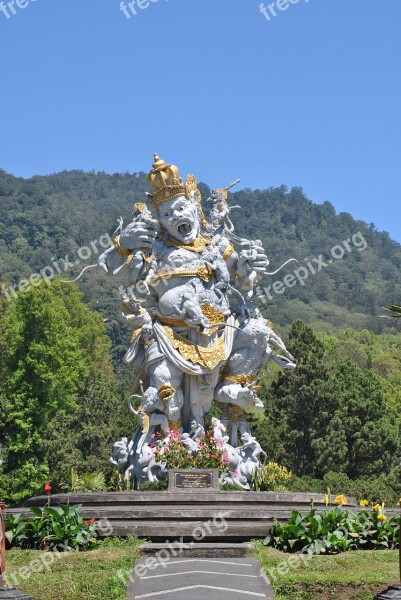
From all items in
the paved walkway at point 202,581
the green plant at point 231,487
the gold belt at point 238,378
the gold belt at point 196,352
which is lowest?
the paved walkway at point 202,581

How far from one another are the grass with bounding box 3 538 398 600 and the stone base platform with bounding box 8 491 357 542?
870mm

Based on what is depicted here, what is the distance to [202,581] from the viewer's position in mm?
14742

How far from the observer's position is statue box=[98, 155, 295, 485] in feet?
79.5

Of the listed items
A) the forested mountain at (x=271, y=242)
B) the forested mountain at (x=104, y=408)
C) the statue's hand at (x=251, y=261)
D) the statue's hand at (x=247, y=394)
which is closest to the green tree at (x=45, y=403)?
the forested mountain at (x=104, y=408)

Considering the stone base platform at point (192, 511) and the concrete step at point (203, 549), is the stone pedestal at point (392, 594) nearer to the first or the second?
the concrete step at point (203, 549)

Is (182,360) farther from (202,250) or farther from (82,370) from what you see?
(82,370)

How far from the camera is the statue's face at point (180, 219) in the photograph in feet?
81.3

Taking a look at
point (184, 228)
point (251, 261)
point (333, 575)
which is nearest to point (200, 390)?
point (251, 261)

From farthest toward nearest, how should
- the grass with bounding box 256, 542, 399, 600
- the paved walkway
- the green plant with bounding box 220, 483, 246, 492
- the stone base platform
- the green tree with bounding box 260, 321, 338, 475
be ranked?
the green tree with bounding box 260, 321, 338, 475 → the green plant with bounding box 220, 483, 246, 492 → the stone base platform → the grass with bounding box 256, 542, 399, 600 → the paved walkway

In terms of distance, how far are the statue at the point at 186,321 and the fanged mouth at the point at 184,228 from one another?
0.02 metres

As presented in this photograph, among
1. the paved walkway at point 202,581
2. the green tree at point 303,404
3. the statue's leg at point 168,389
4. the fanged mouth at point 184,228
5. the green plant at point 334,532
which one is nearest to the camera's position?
the paved walkway at point 202,581

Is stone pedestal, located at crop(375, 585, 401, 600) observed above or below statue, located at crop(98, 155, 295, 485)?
below

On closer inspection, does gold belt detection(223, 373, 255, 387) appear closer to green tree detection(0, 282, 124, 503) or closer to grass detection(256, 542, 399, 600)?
grass detection(256, 542, 399, 600)
